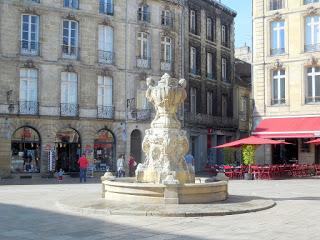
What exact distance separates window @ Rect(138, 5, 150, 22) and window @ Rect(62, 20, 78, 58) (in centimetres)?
478

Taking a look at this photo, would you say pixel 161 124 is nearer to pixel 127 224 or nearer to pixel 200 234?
pixel 127 224

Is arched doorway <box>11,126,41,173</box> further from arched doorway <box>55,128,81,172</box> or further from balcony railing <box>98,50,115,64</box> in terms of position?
balcony railing <box>98,50,115,64</box>

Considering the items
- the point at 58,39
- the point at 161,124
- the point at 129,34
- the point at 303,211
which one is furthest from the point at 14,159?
the point at 303,211

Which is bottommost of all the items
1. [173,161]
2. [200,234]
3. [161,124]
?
[200,234]

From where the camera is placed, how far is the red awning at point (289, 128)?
2745 cm

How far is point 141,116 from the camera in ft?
109

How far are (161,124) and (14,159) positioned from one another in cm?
1667

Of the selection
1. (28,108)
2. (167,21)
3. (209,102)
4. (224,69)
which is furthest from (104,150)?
(224,69)

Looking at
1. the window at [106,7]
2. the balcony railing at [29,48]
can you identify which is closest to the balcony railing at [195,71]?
the window at [106,7]

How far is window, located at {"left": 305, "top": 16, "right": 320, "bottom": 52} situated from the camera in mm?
28875

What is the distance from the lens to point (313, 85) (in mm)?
28859

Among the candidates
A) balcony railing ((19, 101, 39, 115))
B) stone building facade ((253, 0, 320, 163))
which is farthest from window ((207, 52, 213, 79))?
balcony railing ((19, 101, 39, 115))

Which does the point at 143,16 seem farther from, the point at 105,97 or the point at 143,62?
the point at 105,97

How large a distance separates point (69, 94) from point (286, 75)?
12472 mm
